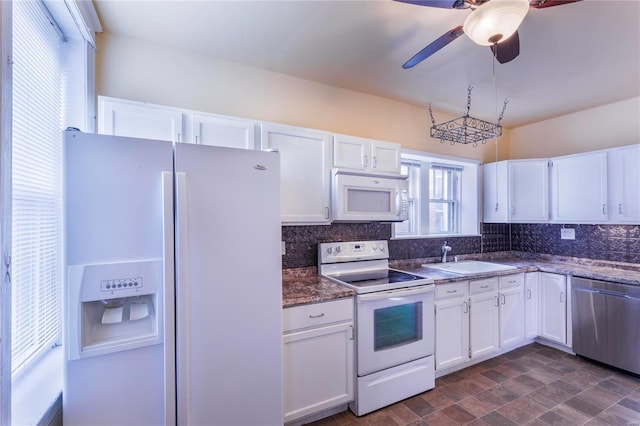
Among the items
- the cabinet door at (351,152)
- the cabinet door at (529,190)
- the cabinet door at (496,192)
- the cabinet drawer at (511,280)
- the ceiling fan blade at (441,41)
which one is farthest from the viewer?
the cabinet door at (496,192)

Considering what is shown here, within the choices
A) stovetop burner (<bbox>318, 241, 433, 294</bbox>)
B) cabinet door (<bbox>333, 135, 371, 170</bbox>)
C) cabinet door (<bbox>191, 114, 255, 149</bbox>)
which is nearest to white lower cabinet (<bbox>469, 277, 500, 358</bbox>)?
stovetop burner (<bbox>318, 241, 433, 294</bbox>)

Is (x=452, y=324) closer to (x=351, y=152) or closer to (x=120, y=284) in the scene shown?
(x=351, y=152)

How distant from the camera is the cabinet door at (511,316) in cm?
285

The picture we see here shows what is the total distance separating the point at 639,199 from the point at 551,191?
0.72m

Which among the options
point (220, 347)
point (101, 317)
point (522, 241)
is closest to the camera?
point (101, 317)

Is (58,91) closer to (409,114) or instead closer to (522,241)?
(409,114)

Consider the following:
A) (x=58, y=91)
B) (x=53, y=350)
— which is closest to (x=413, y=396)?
(x=53, y=350)

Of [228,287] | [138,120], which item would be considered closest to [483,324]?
[228,287]

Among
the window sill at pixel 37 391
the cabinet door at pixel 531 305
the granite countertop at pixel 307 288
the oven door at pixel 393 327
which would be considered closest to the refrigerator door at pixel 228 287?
the granite countertop at pixel 307 288

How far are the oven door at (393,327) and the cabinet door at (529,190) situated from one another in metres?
1.96

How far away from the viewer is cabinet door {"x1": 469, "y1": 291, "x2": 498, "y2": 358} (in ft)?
8.67

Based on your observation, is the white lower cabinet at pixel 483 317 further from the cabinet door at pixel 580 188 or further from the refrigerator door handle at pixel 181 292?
the refrigerator door handle at pixel 181 292

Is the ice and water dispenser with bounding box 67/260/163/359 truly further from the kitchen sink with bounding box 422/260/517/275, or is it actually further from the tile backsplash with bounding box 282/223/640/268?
the kitchen sink with bounding box 422/260/517/275

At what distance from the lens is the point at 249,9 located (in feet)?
5.67
